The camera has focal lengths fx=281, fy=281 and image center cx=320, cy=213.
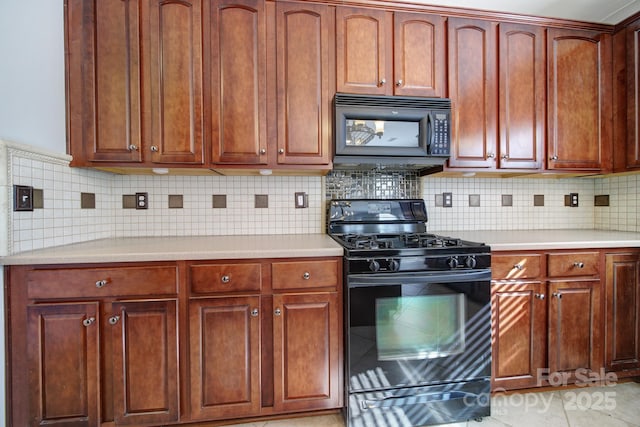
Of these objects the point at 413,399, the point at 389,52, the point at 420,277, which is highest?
the point at 389,52

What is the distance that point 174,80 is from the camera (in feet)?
5.24

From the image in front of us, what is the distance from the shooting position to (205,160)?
164 centimetres

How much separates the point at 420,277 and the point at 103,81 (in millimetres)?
2013

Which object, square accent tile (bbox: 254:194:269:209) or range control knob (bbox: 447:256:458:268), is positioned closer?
range control knob (bbox: 447:256:458:268)

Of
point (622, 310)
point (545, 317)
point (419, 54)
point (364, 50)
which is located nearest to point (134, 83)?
point (364, 50)

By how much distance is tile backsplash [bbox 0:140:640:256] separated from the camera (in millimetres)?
1479

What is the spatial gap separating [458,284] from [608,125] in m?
1.68

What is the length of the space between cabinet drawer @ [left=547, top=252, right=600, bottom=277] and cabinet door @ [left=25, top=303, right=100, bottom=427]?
7.92 feet

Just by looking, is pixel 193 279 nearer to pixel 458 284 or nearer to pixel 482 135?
pixel 458 284

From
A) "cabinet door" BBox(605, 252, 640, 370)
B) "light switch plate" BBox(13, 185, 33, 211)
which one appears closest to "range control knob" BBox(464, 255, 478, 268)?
"cabinet door" BBox(605, 252, 640, 370)

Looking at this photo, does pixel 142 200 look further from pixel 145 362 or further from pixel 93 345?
pixel 145 362

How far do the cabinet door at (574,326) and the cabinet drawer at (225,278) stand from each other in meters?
1.69

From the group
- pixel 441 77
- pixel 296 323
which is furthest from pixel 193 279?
pixel 441 77

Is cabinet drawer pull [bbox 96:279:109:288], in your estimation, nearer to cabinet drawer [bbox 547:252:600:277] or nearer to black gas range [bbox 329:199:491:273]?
black gas range [bbox 329:199:491:273]
